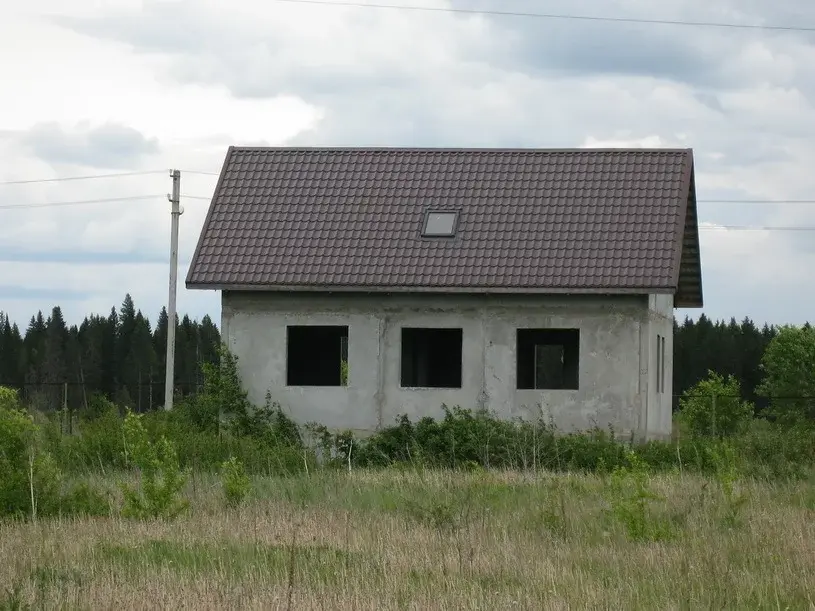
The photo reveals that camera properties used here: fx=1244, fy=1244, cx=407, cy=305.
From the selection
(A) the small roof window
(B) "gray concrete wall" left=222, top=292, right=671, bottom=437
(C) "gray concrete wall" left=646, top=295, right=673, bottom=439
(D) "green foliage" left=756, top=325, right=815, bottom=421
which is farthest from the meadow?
(D) "green foliage" left=756, top=325, right=815, bottom=421

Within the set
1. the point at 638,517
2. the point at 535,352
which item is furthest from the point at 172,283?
the point at 638,517

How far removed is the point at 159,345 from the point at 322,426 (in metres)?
58.1

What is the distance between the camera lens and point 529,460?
21031 millimetres

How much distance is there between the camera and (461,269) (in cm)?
2322

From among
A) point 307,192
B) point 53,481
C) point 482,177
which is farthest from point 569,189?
point 53,481

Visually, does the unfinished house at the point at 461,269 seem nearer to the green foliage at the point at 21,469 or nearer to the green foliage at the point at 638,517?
the green foliage at the point at 21,469

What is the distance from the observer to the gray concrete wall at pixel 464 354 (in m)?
22.7

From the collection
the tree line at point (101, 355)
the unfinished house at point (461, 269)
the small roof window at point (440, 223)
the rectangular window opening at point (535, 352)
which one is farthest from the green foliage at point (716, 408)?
the tree line at point (101, 355)

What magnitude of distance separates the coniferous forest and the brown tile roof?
44.5 m

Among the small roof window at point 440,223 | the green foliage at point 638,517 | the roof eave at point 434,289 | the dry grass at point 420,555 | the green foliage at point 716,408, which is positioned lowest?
the dry grass at point 420,555

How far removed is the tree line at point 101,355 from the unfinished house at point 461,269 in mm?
45131

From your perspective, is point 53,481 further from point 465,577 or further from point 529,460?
point 529,460

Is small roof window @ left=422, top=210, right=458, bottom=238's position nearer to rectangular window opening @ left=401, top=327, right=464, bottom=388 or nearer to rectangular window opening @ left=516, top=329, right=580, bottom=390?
rectangular window opening @ left=516, top=329, right=580, bottom=390

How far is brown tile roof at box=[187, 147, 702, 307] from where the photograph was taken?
23.1 m
